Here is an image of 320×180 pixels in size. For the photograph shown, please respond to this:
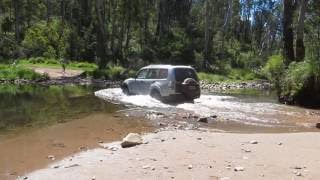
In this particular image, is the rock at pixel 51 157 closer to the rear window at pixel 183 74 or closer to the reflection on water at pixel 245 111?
the reflection on water at pixel 245 111

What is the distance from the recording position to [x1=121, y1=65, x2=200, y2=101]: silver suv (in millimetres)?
22312

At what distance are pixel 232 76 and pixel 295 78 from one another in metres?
30.6

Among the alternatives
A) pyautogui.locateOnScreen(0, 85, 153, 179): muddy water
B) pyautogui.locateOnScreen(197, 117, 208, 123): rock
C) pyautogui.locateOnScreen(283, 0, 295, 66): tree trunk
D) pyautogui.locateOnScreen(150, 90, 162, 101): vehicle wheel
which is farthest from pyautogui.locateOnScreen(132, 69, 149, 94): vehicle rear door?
pyautogui.locateOnScreen(283, 0, 295, 66): tree trunk

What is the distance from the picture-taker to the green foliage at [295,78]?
22.7 metres

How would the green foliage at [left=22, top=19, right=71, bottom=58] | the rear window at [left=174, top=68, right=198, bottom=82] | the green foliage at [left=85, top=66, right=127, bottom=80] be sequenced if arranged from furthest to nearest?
the green foliage at [left=22, top=19, right=71, bottom=58], the green foliage at [left=85, top=66, right=127, bottom=80], the rear window at [left=174, top=68, right=198, bottom=82]

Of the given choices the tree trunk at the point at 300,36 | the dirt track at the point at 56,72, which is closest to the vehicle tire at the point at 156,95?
the tree trunk at the point at 300,36

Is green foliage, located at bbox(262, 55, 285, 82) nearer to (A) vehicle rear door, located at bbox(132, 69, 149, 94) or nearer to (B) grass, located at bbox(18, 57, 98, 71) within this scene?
(A) vehicle rear door, located at bbox(132, 69, 149, 94)

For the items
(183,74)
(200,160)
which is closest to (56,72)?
(183,74)

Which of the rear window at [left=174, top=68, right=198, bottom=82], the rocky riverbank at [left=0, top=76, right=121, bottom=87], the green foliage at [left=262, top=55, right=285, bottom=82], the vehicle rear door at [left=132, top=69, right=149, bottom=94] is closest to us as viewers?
the rear window at [left=174, top=68, right=198, bottom=82]

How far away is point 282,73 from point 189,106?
21.8 feet

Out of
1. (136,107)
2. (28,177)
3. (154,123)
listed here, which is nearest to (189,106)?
(136,107)

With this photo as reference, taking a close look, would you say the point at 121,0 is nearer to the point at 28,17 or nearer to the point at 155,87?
the point at 28,17

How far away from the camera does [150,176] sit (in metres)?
9.13

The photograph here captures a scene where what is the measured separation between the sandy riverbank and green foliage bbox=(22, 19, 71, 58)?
4521cm
